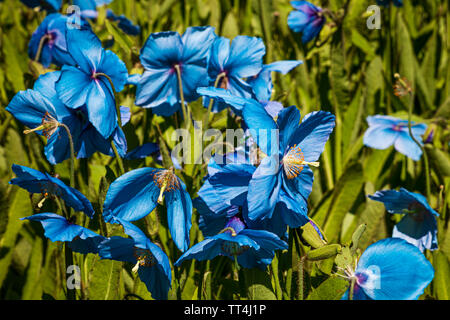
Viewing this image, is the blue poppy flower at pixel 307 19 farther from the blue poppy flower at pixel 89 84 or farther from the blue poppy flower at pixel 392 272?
the blue poppy flower at pixel 392 272

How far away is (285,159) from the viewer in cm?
76

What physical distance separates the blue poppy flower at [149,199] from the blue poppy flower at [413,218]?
1.39 feet

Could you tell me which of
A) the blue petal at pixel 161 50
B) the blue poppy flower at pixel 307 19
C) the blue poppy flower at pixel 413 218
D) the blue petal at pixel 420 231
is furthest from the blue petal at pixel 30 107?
the blue poppy flower at pixel 307 19

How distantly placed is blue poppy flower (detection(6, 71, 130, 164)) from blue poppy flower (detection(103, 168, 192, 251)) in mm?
100

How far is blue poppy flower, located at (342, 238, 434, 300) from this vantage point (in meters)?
0.70

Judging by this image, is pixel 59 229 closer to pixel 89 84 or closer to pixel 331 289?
pixel 89 84

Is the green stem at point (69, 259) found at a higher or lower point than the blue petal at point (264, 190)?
lower

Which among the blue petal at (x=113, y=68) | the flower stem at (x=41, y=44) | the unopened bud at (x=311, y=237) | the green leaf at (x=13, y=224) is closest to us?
the unopened bud at (x=311, y=237)

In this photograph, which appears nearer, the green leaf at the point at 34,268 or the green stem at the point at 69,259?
the green stem at the point at 69,259

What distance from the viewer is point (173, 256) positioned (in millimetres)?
1042

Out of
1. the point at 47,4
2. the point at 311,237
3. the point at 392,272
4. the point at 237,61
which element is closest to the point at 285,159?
the point at 311,237

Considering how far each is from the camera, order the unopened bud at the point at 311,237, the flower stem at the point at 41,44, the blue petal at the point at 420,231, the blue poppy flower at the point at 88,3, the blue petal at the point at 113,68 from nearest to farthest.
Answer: the unopened bud at the point at 311,237 → the blue petal at the point at 113,68 → the blue petal at the point at 420,231 → the flower stem at the point at 41,44 → the blue poppy flower at the point at 88,3

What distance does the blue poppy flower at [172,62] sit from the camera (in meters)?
0.97

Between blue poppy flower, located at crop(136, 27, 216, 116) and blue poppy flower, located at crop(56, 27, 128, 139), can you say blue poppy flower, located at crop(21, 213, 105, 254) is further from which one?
blue poppy flower, located at crop(136, 27, 216, 116)
